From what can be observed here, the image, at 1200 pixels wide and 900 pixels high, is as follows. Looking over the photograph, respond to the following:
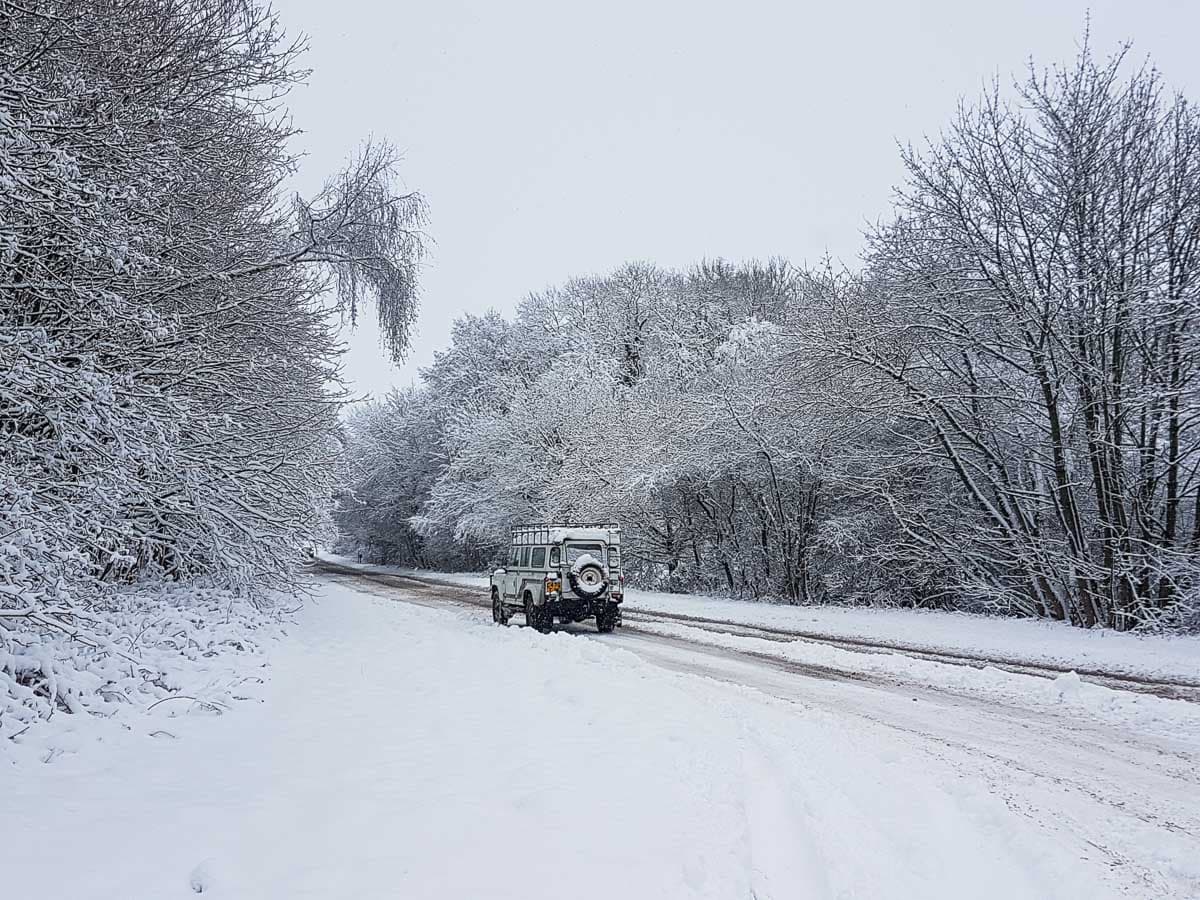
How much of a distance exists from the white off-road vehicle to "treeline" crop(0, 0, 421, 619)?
17.7 ft

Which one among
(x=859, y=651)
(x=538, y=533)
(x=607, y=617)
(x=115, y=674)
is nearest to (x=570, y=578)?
(x=607, y=617)

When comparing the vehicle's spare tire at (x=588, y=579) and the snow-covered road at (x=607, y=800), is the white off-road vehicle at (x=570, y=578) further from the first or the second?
the snow-covered road at (x=607, y=800)

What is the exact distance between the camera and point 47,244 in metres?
6.61

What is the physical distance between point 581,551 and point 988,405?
1109 centimetres

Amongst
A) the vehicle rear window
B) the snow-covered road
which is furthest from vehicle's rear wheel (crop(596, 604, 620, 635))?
the snow-covered road

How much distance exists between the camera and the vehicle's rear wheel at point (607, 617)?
17.7 meters

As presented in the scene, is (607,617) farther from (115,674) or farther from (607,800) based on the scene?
(607,800)

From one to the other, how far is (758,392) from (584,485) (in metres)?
9.95

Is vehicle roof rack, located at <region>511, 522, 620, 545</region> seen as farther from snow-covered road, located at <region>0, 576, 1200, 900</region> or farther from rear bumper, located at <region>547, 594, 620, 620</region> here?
snow-covered road, located at <region>0, 576, 1200, 900</region>

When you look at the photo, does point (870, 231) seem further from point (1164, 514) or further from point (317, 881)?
point (317, 881)

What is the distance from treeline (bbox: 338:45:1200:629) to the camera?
16.2 meters

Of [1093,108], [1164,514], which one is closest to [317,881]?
[1164,514]

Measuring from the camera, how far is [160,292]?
8.81 meters

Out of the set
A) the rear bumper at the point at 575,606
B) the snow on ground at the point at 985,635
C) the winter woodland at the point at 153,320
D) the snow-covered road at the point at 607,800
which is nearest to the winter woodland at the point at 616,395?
the winter woodland at the point at 153,320
